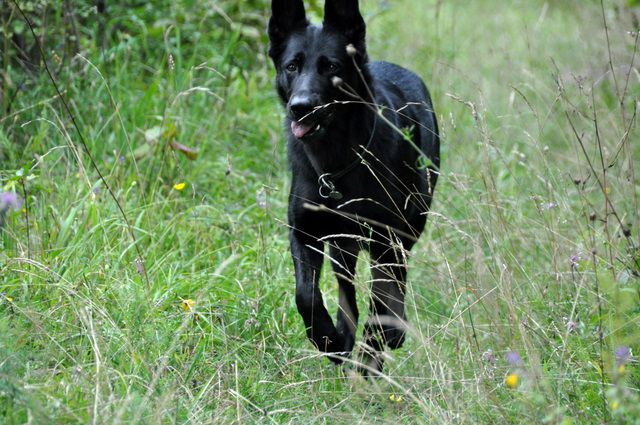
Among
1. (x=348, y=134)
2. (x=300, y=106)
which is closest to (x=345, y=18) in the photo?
(x=348, y=134)

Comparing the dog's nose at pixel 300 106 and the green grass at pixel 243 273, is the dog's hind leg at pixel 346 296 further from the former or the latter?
the dog's nose at pixel 300 106

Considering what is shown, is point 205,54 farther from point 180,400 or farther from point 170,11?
point 180,400

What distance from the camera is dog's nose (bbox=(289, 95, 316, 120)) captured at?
3736mm

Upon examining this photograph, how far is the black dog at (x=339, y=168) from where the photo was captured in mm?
3801

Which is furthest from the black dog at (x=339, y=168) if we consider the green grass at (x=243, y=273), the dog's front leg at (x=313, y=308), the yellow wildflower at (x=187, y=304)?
the yellow wildflower at (x=187, y=304)

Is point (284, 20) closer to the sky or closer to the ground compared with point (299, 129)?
closer to the sky

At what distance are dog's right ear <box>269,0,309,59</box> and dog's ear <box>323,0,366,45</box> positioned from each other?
0.42ft

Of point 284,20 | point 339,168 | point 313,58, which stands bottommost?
point 339,168

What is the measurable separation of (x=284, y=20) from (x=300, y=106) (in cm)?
66

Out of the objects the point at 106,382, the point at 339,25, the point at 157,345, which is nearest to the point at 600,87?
the point at 339,25

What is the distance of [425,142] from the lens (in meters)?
4.61

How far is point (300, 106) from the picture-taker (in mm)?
3740

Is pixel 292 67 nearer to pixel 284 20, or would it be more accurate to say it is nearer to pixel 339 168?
pixel 284 20

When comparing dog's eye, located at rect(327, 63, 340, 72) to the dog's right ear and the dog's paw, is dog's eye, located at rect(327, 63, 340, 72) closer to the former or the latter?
the dog's right ear
